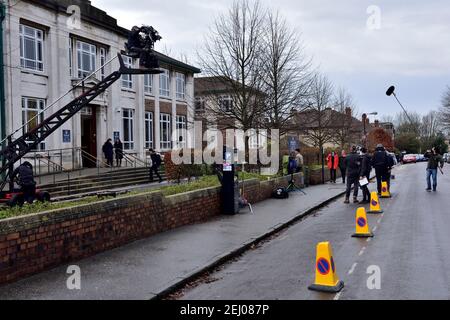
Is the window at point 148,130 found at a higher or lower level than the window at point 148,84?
lower

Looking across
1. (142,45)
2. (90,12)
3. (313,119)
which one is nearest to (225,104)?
(90,12)

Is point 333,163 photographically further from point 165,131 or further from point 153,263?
point 153,263

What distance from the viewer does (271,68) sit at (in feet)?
81.5

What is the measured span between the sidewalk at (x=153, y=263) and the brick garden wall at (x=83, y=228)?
19 centimetres

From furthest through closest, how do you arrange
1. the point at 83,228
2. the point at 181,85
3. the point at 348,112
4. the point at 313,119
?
1. the point at 348,112
2. the point at 181,85
3. the point at 313,119
4. the point at 83,228

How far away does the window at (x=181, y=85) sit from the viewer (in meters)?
36.0

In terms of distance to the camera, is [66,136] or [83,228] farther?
[66,136]

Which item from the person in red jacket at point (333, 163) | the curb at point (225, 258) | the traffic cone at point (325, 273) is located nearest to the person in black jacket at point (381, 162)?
the curb at point (225, 258)

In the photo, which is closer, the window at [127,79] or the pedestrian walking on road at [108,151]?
the pedestrian walking on road at [108,151]

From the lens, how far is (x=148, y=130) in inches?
1273

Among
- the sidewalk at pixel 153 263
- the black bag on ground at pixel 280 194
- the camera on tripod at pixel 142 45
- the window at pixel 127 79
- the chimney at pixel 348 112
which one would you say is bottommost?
the sidewalk at pixel 153 263

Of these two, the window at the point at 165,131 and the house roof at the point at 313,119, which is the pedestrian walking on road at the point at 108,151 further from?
the house roof at the point at 313,119

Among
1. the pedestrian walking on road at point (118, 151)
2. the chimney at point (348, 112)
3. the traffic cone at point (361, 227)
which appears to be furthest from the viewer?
the chimney at point (348, 112)

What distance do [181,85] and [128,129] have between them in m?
8.03
